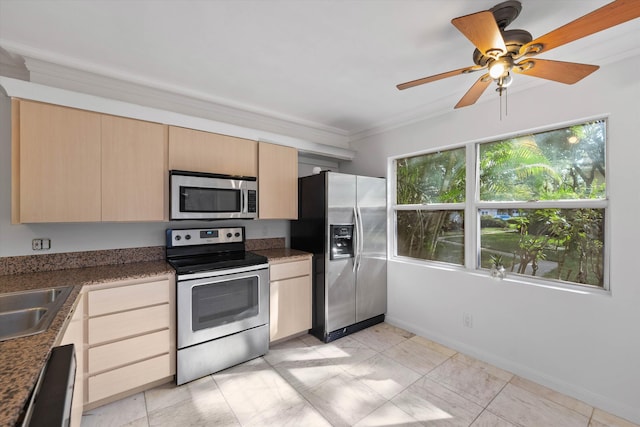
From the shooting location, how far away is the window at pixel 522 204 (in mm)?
2102

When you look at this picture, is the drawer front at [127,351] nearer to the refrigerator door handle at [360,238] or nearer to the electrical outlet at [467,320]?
the refrigerator door handle at [360,238]

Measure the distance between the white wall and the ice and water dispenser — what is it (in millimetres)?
886

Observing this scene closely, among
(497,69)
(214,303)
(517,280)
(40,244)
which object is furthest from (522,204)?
(40,244)

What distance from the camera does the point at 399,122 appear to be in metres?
3.25

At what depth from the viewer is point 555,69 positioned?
4.99 feet

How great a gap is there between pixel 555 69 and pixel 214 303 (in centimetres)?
281

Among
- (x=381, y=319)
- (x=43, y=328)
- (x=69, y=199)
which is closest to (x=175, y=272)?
(x=69, y=199)

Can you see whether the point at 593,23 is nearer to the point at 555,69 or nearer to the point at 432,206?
the point at 555,69

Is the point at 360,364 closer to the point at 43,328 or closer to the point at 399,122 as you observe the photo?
the point at 43,328

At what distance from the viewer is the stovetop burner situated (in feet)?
7.80

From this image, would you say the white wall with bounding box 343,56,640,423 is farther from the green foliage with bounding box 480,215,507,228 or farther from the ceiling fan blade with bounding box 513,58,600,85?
the ceiling fan blade with bounding box 513,58,600,85

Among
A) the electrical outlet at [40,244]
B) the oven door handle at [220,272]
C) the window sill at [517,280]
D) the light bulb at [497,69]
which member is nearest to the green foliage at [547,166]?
the window sill at [517,280]

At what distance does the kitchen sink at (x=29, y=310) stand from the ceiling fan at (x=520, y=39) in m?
2.22

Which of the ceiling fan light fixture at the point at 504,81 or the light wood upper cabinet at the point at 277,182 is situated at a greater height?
the ceiling fan light fixture at the point at 504,81
